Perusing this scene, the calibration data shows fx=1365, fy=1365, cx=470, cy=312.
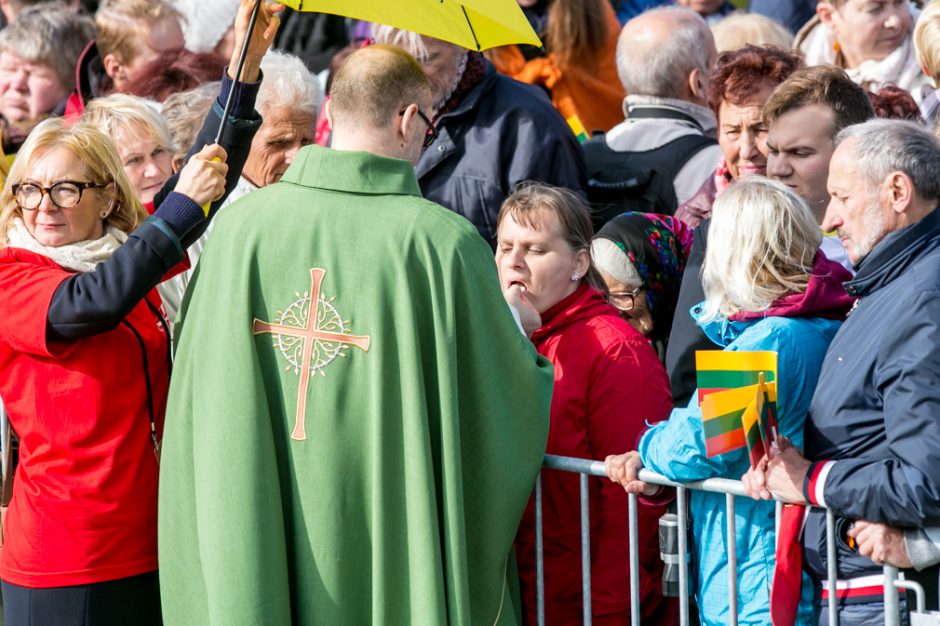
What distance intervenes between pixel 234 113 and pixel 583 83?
11.6 ft

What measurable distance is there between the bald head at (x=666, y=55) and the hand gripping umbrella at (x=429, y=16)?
187 cm

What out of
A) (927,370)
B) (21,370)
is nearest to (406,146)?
(21,370)

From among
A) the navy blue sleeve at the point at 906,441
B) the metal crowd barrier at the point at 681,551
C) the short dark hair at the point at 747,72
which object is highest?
the short dark hair at the point at 747,72

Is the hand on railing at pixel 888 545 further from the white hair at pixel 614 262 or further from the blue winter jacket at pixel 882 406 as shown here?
the white hair at pixel 614 262

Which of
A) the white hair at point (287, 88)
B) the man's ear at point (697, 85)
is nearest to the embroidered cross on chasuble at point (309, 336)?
the white hair at point (287, 88)

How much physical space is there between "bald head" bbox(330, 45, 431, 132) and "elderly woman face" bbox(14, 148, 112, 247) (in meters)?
0.79

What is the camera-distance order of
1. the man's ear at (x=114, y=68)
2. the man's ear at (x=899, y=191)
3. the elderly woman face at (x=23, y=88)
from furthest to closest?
1. the elderly woman face at (x=23, y=88)
2. the man's ear at (x=114, y=68)
3. the man's ear at (x=899, y=191)

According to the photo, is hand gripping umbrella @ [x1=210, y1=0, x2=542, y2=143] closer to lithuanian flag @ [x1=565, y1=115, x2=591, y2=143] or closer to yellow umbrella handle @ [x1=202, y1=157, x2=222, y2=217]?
yellow umbrella handle @ [x1=202, y1=157, x2=222, y2=217]

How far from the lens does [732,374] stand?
130 inches

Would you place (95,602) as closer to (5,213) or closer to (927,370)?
(5,213)

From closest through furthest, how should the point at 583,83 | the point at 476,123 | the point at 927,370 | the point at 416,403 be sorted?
1. the point at 927,370
2. the point at 416,403
3. the point at 476,123
4. the point at 583,83

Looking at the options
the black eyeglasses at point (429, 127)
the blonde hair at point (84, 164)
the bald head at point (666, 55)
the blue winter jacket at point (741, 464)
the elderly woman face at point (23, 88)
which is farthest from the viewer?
the elderly woman face at point (23, 88)

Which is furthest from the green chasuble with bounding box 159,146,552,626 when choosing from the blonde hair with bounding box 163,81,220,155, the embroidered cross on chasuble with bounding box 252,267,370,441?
the blonde hair with bounding box 163,81,220,155

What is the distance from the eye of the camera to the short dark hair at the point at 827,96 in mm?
4633
